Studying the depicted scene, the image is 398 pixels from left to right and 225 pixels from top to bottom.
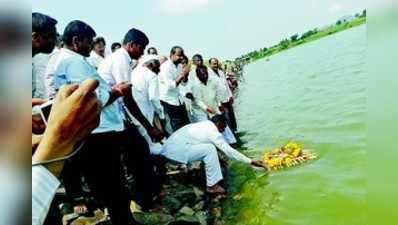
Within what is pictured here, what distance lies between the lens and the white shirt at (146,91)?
→ 10.2 ft

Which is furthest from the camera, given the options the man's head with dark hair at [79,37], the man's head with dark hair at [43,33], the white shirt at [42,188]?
the man's head with dark hair at [79,37]

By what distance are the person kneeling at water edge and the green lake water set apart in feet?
0.21

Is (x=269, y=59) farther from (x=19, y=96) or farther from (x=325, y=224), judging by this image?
(x=19, y=96)

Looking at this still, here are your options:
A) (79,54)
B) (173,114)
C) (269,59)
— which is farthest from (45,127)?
(269,59)

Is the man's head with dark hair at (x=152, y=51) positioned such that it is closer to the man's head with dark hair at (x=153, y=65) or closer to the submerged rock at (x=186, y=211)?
the man's head with dark hair at (x=153, y=65)

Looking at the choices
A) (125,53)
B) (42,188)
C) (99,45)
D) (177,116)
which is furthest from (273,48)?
(42,188)

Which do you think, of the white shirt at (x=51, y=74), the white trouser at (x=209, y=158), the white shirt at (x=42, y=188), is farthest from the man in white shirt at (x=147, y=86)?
the white shirt at (x=42, y=188)

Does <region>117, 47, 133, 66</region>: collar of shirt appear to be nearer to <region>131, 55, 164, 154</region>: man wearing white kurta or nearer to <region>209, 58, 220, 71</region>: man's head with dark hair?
<region>131, 55, 164, 154</region>: man wearing white kurta

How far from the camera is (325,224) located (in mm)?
3193

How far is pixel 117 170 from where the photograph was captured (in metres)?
3.10

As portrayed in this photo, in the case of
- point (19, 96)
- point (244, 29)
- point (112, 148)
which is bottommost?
point (112, 148)

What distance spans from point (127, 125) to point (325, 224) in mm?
1010

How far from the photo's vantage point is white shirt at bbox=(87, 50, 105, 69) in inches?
119

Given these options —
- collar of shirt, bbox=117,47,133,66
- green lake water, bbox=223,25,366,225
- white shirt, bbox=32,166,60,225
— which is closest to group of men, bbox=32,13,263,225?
collar of shirt, bbox=117,47,133,66
